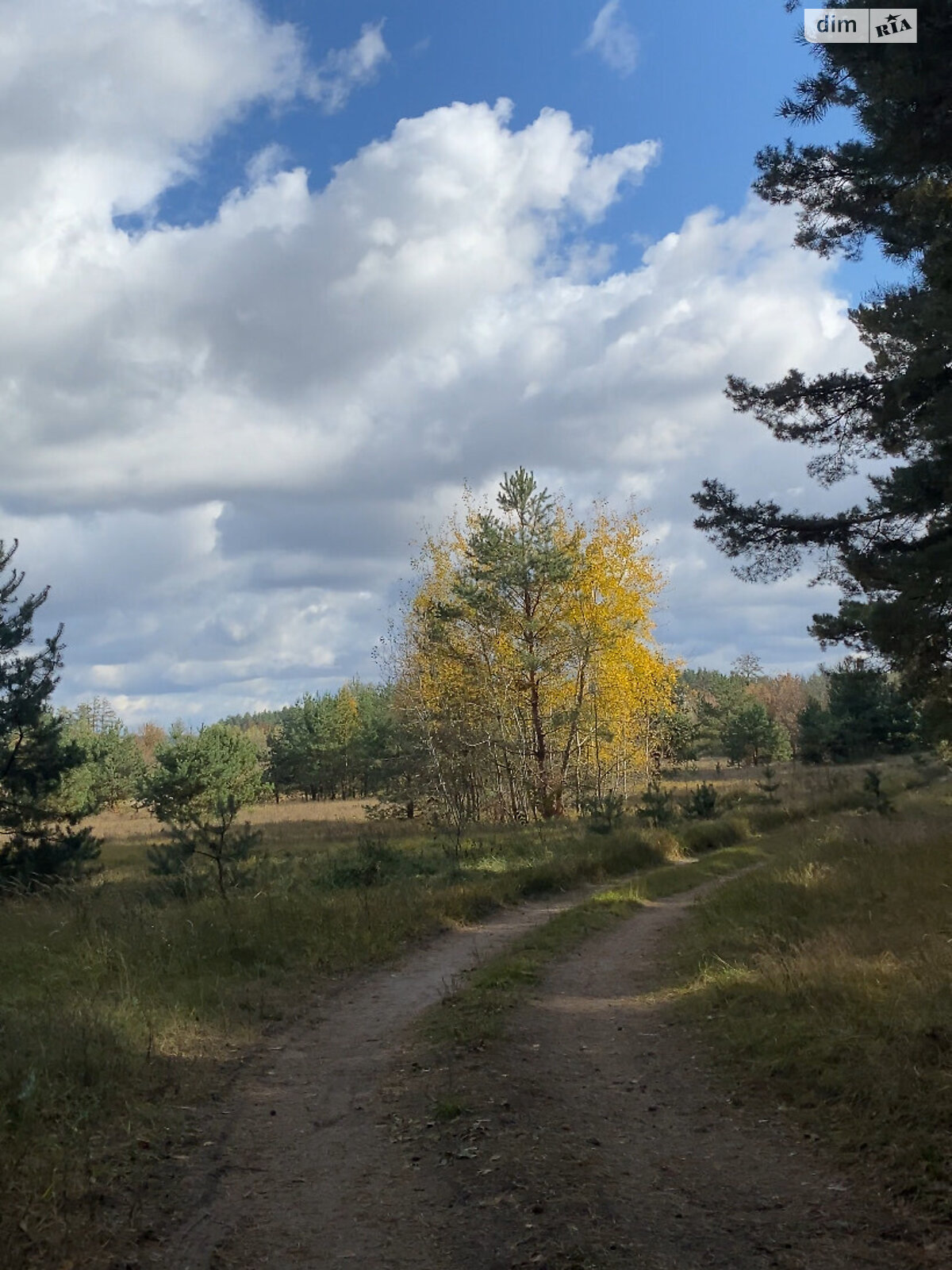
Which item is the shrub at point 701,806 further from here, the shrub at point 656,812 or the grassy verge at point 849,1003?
the grassy verge at point 849,1003

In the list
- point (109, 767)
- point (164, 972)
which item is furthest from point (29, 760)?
point (109, 767)

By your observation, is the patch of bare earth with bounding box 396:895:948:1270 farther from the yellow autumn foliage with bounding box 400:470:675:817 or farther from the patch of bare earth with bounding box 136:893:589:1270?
the yellow autumn foliage with bounding box 400:470:675:817

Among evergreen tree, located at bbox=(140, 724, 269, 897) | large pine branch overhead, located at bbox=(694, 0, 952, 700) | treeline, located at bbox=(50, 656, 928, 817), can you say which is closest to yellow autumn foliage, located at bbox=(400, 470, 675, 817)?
treeline, located at bbox=(50, 656, 928, 817)

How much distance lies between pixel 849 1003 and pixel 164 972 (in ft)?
21.9

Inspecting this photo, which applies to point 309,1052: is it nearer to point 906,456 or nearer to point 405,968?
point 405,968

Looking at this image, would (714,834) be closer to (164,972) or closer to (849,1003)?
(164,972)

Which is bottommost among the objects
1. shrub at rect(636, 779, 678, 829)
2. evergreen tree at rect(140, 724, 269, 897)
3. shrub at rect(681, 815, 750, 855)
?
shrub at rect(681, 815, 750, 855)

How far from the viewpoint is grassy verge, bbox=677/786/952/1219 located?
5082 millimetres

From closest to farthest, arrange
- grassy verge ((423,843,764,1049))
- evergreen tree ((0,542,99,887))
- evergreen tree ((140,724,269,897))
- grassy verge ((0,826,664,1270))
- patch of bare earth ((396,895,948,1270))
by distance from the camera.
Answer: patch of bare earth ((396,895,948,1270)), grassy verge ((0,826,664,1270)), grassy verge ((423,843,764,1049)), evergreen tree ((0,542,99,887)), evergreen tree ((140,724,269,897))

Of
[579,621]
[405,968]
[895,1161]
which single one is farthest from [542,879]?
[579,621]

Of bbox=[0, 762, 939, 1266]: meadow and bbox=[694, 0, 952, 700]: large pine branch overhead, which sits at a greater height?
bbox=[694, 0, 952, 700]: large pine branch overhead

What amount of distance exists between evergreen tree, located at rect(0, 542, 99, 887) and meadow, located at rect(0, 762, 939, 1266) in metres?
1.96

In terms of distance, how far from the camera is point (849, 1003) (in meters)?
6.84

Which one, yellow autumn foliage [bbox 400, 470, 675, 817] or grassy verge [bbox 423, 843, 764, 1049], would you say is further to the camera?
yellow autumn foliage [bbox 400, 470, 675, 817]
